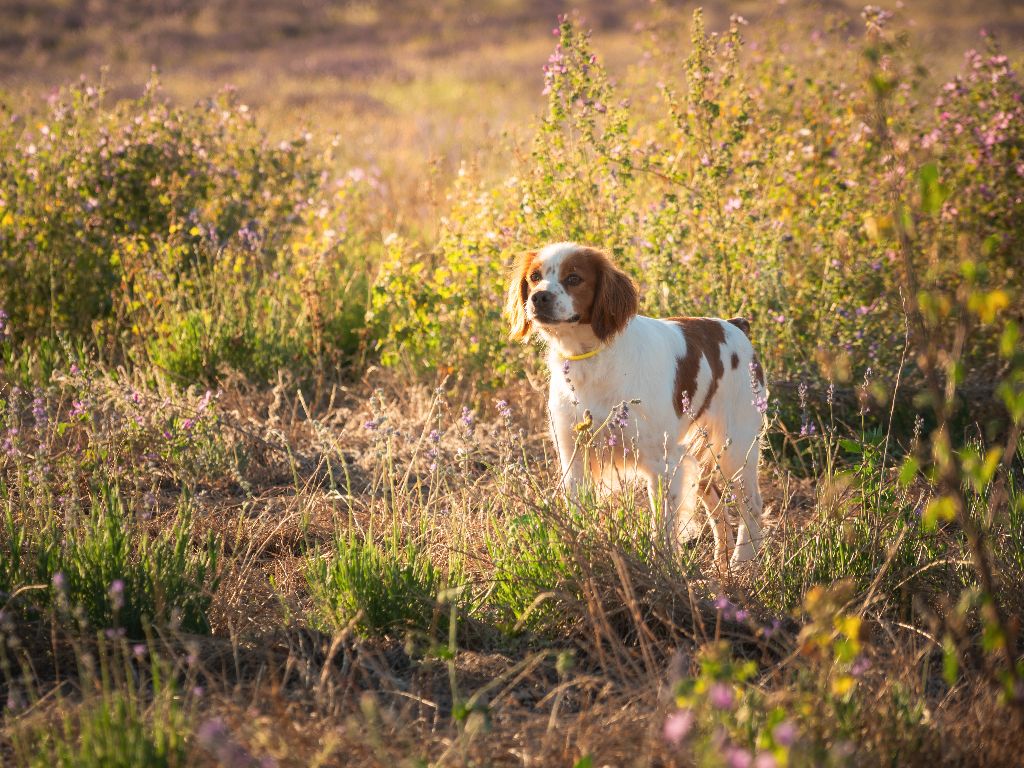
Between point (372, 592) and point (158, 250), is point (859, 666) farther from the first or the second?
point (158, 250)

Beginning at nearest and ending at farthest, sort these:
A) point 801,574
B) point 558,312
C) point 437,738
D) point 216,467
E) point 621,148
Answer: point 437,738 < point 801,574 < point 558,312 < point 216,467 < point 621,148

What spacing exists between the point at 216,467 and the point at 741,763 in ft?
10.4

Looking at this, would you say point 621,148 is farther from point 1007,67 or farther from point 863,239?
point 1007,67

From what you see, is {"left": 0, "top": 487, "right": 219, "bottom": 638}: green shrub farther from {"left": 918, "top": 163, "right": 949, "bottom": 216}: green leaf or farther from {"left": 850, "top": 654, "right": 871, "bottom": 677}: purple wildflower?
{"left": 918, "top": 163, "right": 949, "bottom": 216}: green leaf

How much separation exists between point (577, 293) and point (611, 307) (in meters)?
0.13

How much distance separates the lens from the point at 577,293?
386 centimetres

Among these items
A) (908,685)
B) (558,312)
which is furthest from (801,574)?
(558,312)

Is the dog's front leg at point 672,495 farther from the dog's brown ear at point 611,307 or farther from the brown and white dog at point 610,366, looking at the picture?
the dog's brown ear at point 611,307

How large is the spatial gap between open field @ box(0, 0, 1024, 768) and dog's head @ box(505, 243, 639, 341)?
1.60 feet

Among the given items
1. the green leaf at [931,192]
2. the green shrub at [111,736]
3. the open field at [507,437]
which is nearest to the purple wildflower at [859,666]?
the open field at [507,437]

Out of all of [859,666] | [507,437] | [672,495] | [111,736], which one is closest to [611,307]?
[672,495]

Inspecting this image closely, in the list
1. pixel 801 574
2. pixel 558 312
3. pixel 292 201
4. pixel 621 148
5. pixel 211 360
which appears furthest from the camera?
pixel 292 201

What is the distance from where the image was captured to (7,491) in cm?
319

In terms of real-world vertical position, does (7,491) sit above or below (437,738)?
Answer: above
